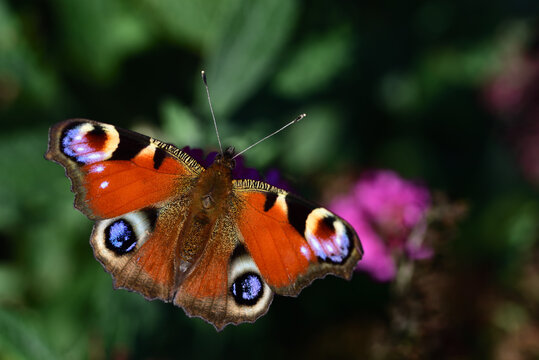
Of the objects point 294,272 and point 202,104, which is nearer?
point 294,272

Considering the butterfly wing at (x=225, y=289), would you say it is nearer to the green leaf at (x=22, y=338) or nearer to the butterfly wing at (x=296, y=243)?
the butterfly wing at (x=296, y=243)

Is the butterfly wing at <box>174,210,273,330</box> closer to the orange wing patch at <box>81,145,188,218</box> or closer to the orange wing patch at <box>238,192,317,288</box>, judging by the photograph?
the orange wing patch at <box>238,192,317,288</box>

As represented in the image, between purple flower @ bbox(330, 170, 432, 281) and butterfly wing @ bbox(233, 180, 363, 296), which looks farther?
purple flower @ bbox(330, 170, 432, 281)

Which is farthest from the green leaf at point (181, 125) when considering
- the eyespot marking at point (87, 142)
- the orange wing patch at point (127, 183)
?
the eyespot marking at point (87, 142)

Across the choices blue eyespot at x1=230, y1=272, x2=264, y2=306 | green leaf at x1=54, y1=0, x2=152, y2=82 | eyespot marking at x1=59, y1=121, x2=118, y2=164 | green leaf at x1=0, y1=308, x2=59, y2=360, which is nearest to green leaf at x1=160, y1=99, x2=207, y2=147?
eyespot marking at x1=59, y1=121, x2=118, y2=164

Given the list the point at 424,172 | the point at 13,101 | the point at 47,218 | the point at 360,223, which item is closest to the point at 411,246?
the point at 360,223

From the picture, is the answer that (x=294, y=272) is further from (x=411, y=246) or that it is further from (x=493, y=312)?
(x=493, y=312)

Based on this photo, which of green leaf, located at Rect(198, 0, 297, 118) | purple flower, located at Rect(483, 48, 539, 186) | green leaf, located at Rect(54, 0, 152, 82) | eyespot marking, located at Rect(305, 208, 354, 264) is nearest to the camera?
eyespot marking, located at Rect(305, 208, 354, 264)
